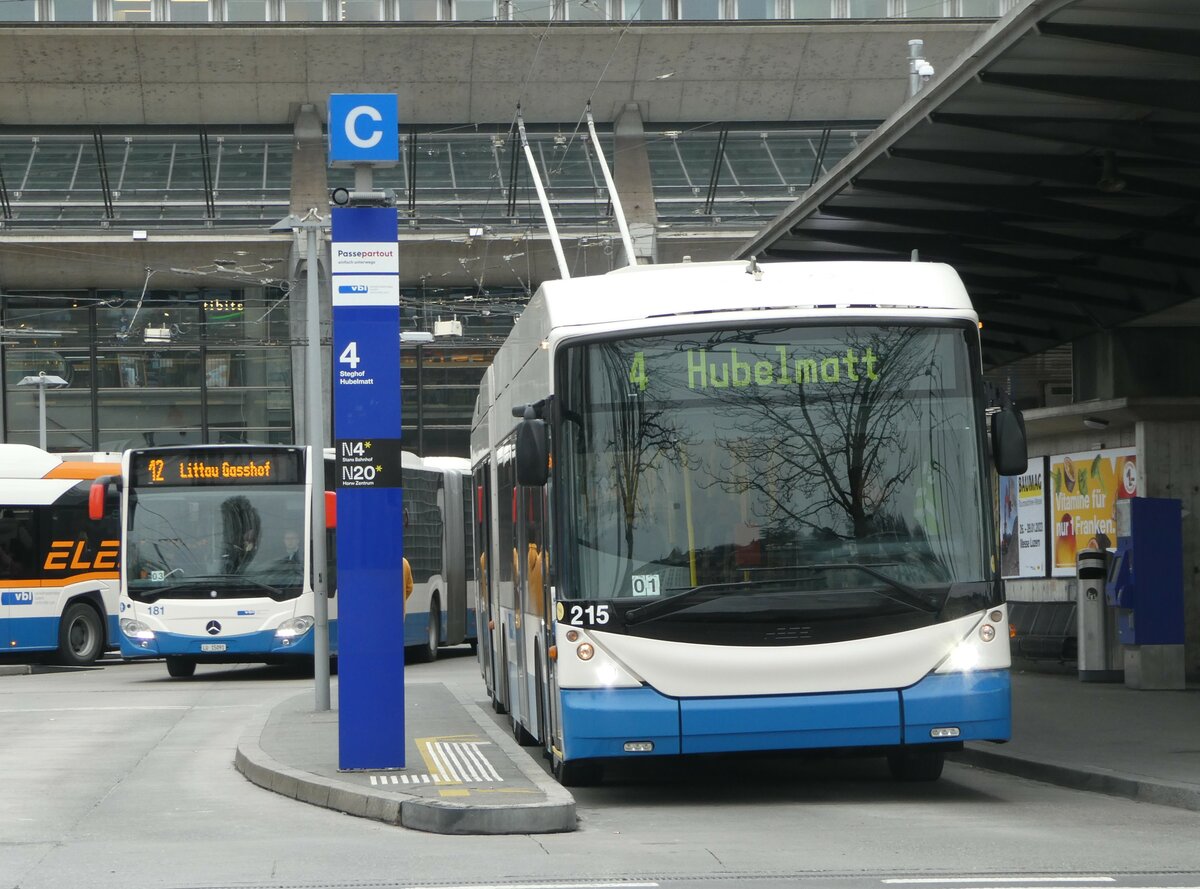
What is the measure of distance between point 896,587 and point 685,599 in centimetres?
116

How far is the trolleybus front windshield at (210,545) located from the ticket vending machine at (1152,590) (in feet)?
35.4

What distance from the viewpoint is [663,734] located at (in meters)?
10.4

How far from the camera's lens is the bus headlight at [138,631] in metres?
24.3

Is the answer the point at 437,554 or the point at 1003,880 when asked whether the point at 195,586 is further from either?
the point at 1003,880

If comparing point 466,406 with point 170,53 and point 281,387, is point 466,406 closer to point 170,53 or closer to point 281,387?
point 281,387

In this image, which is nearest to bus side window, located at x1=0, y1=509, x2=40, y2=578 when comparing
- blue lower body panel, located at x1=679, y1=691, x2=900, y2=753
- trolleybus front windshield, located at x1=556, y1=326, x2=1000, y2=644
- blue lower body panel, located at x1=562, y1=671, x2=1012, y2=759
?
trolleybus front windshield, located at x1=556, y1=326, x2=1000, y2=644

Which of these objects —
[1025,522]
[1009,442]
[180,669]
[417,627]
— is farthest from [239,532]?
[1009,442]

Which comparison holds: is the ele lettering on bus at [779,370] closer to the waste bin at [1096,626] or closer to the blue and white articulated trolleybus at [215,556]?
the waste bin at [1096,626]

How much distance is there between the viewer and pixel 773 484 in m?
10.6

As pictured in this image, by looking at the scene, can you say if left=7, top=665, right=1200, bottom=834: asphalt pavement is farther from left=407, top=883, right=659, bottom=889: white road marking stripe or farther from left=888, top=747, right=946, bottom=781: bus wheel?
left=407, top=883, right=659, bottom=889: white road marking stripe

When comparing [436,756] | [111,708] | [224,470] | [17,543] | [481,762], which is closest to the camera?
[481,762]

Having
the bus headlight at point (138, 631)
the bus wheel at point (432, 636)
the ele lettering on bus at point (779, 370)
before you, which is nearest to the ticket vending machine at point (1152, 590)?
the ele lettering on bus at point (779, 370)

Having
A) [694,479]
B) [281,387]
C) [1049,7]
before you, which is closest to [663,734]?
[694,479]

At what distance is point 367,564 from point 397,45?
87.3 ft
